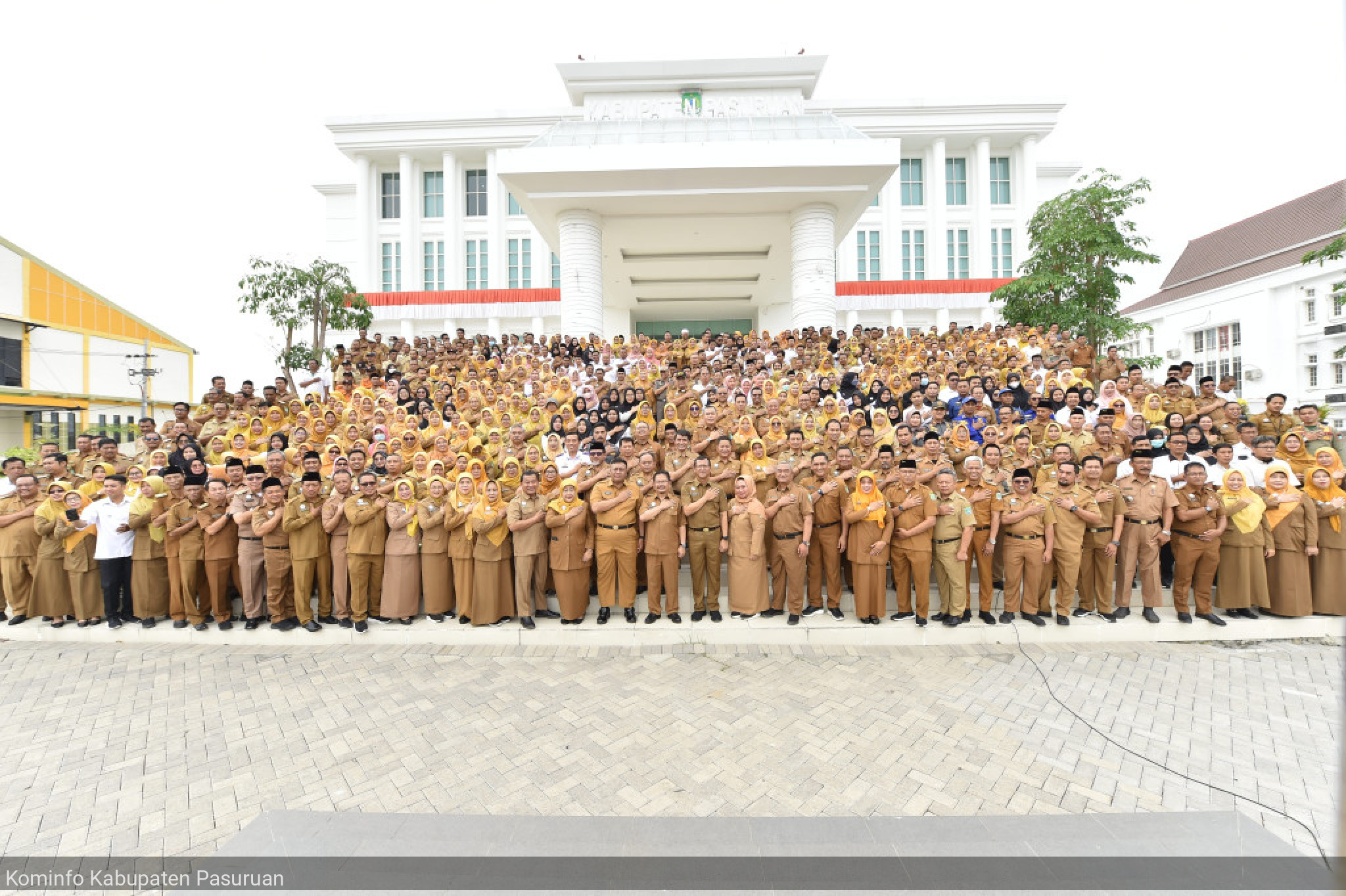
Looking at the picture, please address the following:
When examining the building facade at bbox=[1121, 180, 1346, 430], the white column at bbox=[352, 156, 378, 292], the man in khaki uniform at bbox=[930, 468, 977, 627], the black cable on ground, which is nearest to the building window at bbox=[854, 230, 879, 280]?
the building facade at bbox=[1121, 180, 1346, 430]

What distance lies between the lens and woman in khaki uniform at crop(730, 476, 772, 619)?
20.5 ft

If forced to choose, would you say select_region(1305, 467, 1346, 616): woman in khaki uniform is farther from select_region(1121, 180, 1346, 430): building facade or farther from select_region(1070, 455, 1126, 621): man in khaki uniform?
select_region(1121, 180, 1346, 430): building facade

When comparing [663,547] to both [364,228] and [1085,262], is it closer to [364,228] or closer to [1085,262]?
[1085,262]

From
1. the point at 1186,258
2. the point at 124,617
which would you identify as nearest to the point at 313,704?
the point at 124,617

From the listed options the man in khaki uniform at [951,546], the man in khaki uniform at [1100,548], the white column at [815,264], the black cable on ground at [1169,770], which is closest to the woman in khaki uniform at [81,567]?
the man in khaki uniform at [951,546]

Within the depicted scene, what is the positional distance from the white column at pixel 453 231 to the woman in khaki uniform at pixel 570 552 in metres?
28.9

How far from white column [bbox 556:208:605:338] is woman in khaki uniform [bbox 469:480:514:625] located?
11338mm

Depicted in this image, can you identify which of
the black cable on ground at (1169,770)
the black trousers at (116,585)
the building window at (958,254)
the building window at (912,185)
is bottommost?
the black cable on ground at (1169,770)

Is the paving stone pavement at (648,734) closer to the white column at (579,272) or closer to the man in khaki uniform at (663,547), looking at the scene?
the man in khaki uniform at (663,547)

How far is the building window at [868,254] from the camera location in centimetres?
3064

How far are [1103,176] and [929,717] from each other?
19.1 m

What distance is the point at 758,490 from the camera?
6.96m

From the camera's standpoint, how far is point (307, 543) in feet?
20.7

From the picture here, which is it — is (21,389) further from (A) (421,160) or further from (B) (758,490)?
(B) (758,490)
